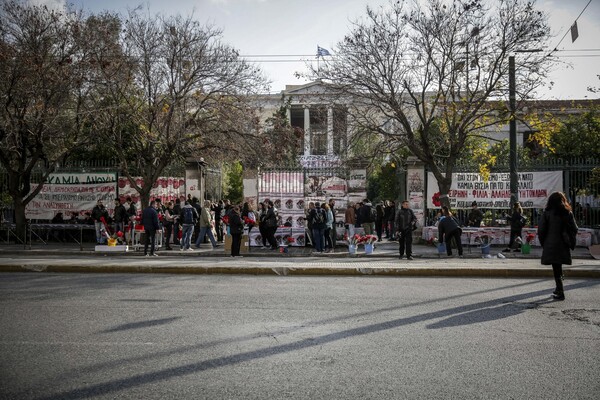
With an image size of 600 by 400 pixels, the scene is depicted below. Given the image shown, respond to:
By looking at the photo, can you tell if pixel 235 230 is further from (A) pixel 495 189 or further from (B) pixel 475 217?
(A) pixel 495 189

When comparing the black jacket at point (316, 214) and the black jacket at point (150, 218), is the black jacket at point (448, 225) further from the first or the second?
the black jacket at point (150, 218)

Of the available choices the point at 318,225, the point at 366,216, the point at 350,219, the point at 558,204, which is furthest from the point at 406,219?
the point at 558,204

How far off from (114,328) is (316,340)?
2.57m

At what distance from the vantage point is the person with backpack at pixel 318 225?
18.0 metres

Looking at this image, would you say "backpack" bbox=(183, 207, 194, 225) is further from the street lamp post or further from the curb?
the street lamp post

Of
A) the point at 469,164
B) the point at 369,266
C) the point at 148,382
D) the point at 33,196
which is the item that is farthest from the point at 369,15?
the point at 148,382

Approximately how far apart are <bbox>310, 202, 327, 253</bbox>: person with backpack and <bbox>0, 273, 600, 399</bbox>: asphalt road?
7.65 meters

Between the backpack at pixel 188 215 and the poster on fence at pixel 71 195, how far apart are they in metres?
5.74

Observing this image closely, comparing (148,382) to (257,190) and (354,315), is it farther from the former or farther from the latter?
(257,190)

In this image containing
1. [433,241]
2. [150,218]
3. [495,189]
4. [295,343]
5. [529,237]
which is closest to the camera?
[295,343]

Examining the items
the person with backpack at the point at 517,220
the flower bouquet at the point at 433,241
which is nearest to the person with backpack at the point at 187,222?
the flower bouquet at the point at 433,241

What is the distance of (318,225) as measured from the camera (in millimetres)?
18172

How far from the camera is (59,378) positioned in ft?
16.3

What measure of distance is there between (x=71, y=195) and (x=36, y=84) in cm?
525
